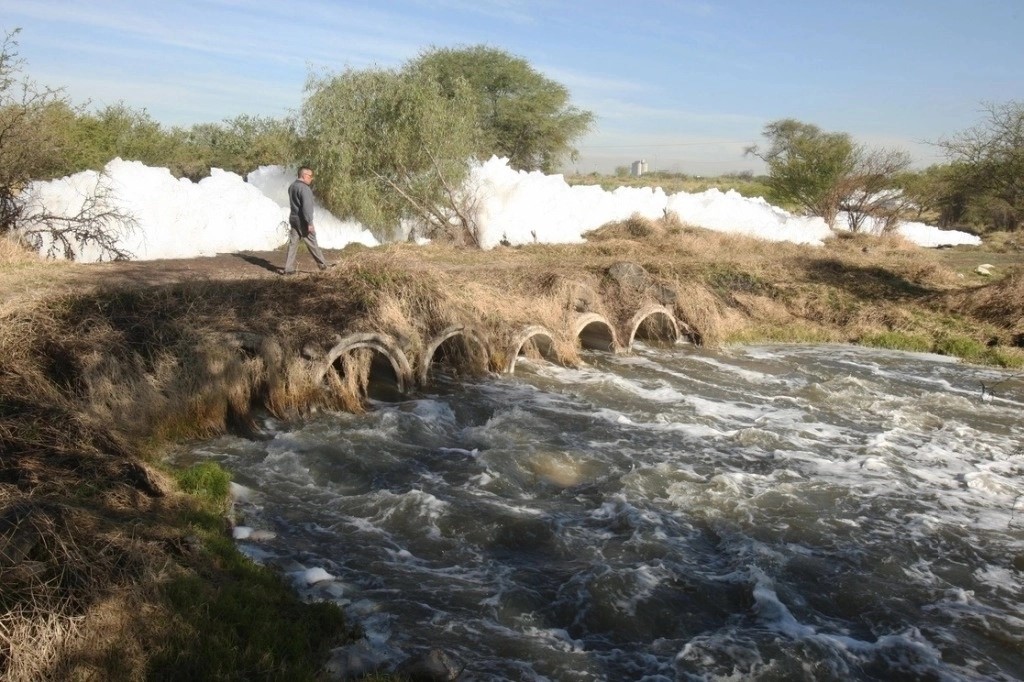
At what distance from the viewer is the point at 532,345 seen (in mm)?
13398

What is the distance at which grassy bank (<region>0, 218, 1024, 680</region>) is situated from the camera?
15.0 feet

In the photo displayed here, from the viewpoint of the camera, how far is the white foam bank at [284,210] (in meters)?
14.4

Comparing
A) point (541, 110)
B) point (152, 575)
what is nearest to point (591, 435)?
point (152, 575)

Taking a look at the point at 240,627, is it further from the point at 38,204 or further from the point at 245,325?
the point at 38,204

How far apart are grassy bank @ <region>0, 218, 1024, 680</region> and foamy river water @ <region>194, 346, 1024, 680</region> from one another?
68 centimetres

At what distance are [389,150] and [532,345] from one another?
26.9 ft

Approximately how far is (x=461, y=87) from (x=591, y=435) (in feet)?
46.0

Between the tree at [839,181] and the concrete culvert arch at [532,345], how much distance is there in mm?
21504

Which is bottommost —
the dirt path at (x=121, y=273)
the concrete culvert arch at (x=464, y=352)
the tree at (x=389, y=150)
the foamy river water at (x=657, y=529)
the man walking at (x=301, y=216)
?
the foamy river water at (x=657, y=529)

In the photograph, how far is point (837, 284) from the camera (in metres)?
19.4

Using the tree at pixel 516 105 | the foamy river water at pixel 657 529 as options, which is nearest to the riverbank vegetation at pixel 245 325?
the foamy river water at pixel 657 529

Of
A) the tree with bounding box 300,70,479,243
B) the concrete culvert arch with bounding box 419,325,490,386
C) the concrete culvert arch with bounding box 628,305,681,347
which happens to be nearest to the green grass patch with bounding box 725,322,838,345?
the concrete culvert arch with bounding box 628,305,681,347

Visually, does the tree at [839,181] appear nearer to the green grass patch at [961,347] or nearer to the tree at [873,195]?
the tree at [873,195]

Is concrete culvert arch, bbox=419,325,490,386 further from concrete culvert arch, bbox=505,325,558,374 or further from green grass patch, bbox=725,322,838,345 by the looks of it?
green grass patch, bbox=725,322,838,345
